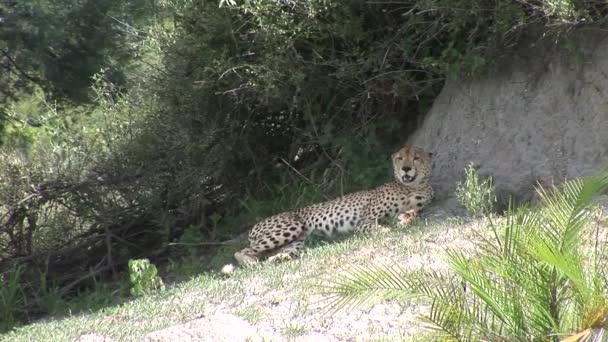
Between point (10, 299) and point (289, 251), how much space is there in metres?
2.97

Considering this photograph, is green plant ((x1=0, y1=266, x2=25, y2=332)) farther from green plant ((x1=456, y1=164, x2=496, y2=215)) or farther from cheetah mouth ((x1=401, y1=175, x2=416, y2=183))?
green plant ((x1=456, y1=164, x2=496, y2=215))

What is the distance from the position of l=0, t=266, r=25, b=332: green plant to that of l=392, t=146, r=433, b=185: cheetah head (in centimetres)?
426

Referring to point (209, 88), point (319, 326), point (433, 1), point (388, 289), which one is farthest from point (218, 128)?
point (388, 289)

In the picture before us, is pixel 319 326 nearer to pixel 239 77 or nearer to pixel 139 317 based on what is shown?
pixel 139 317

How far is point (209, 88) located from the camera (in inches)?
486

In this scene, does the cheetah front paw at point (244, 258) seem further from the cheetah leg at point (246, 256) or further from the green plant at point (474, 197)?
the green plant at point (474, 197)

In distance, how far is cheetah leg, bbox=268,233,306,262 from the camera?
10.1 m

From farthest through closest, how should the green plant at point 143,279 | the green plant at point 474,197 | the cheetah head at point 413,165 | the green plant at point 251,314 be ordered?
the cheetah head at point 413,165, the green plant at point 143,279, the green plant at point 474,197, the green plant at point 251,314

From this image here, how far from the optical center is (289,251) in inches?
412

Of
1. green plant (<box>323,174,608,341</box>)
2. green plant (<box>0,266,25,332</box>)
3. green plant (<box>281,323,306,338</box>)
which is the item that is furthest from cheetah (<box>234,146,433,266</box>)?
green plant (<box>323,174,608,341</box>)

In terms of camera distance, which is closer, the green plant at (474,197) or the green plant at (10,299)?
the green plant at (474,197)

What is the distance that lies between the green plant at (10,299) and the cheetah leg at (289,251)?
2757mm

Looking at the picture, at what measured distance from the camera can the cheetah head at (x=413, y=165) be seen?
10648 mm

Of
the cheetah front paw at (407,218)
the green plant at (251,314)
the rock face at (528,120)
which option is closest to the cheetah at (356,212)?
the cheetah front paw at (407,218)
